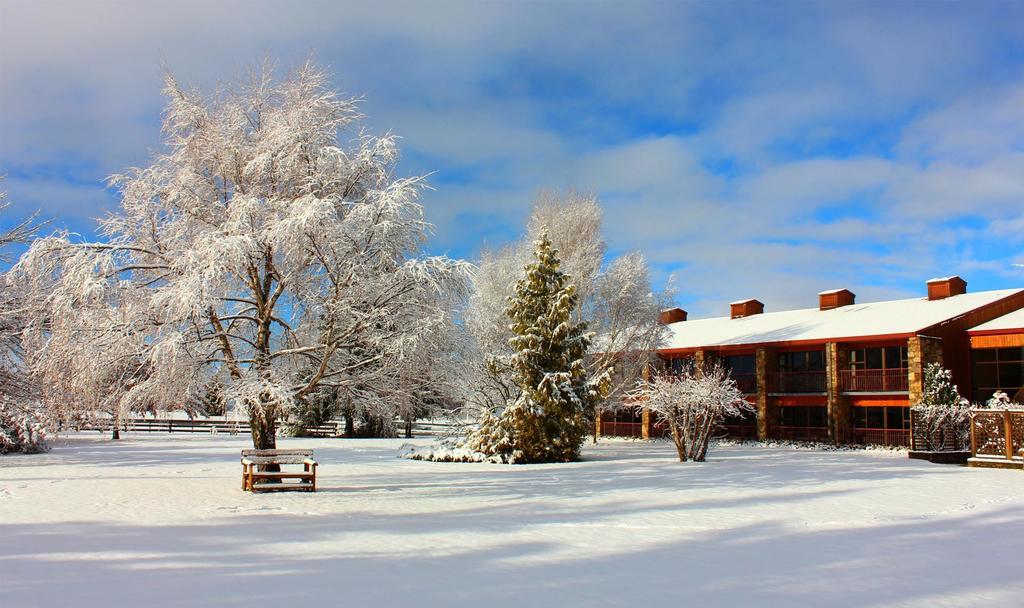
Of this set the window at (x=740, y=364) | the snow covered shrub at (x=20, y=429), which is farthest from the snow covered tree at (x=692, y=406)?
the snow covered shrub at (x=20, y=429)

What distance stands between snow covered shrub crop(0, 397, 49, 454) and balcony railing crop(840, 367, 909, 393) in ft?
105

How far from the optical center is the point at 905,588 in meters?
8.07

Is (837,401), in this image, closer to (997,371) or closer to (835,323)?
(835,323)

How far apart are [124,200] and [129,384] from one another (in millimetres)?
3896

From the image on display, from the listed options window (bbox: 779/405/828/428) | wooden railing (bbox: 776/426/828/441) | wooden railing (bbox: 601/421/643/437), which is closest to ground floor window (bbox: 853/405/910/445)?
wooden railing (bbox: 776/426/828/441)

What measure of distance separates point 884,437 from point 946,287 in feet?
33.2

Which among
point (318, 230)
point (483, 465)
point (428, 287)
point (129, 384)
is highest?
point (318, 230)

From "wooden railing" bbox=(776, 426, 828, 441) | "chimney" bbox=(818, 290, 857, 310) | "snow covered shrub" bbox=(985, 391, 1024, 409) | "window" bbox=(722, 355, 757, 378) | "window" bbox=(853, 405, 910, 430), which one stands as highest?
"chimney" bbox=(818, 290, 857, 310)

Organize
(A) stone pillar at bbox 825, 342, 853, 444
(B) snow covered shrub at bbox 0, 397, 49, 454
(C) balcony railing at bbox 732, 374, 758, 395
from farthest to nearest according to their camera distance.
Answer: (C) balcony railing at bbox 732, 374, 758, 395 → (A) stone pillar at bbox 825, 342, 853, 444 → (B) snow covered shrub at bbox 0, 397, 49, 454

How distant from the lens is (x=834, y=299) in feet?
135

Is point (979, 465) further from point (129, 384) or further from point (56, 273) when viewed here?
point (56, 273)

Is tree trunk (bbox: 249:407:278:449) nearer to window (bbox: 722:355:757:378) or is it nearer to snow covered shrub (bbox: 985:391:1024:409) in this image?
snow covered shrub (bbox: 985:391:1024:409)

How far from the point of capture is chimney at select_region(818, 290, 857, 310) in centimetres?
4116

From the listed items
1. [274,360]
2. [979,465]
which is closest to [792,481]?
[979,465]
